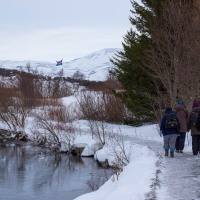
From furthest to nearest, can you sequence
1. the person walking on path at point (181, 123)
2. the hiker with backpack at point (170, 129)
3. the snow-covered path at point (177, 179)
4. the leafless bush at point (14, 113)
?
the leafless bush at point (14, 113)
the person walking on path at point (181, 123)
the hiker with backpack at point (170, 129)
the snow-covered path at point (177, 179)

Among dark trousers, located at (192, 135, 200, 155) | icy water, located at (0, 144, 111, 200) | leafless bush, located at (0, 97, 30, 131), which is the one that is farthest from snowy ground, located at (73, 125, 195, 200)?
leafless bush, located at (0, 97, 30, 131)

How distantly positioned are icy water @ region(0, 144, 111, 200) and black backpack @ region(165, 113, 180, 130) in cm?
415

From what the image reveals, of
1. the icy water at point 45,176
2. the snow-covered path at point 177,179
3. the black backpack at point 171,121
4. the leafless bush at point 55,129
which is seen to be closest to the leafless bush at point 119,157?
the icy water at point 45,176

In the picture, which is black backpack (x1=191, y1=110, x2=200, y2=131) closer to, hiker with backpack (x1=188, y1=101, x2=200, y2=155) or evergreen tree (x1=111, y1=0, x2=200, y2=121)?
hiker with backpack (x1=188, y1=101, x2=200, y2=155)

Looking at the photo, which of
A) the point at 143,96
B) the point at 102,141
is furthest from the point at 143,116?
the point at 102,141

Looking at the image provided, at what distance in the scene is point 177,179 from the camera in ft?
30.3

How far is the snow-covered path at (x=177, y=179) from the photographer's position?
25.1 ft

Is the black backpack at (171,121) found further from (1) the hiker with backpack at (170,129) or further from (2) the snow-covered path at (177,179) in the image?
(2) the snow-covered path at (177,179)

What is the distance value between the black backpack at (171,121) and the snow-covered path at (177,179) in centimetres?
104

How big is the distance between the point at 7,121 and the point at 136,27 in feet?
51.0

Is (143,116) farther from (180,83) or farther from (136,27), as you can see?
(180,83)

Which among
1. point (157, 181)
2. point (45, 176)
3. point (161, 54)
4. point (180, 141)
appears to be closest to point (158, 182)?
point (157, 181)

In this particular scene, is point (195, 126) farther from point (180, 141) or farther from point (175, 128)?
point (180, 141)

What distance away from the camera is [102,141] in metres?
23.6
